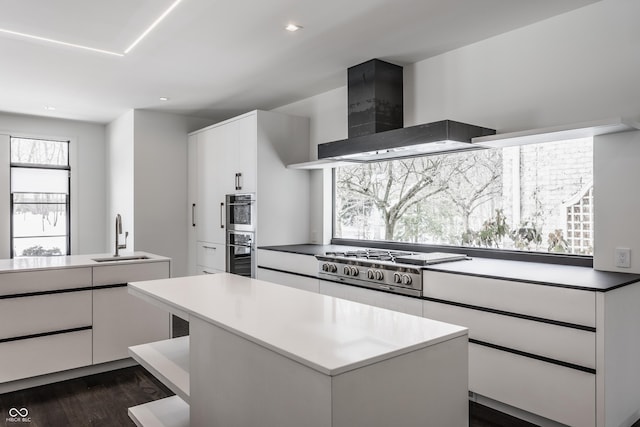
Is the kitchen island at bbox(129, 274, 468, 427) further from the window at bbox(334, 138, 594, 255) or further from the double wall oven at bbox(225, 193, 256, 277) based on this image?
the double wall oven at bbox(225, 193, 256, 277)

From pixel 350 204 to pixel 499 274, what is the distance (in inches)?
91.0

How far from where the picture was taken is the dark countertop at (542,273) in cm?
221

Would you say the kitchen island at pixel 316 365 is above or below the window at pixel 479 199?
below

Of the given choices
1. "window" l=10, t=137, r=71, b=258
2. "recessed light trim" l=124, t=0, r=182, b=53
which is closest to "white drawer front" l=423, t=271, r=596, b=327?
"recessed light trim" l=124, t=0, r=182, b=53

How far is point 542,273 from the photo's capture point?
2549 mm

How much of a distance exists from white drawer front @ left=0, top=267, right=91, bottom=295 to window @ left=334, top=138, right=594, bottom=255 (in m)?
2.53

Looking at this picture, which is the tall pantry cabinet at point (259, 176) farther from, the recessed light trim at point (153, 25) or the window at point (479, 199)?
the recessed light trim at point (153, 25)

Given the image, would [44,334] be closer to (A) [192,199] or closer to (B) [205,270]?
(B) [205,270]

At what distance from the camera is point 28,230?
19.7 ft

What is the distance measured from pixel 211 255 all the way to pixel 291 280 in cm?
164

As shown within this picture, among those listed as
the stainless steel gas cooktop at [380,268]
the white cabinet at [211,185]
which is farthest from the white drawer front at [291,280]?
the white cabinet at [211,185]

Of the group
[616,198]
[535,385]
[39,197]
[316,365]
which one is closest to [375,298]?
[535,385]

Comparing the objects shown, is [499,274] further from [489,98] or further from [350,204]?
[350,204]

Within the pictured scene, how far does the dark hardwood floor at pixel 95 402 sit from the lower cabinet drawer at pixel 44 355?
13 cm
